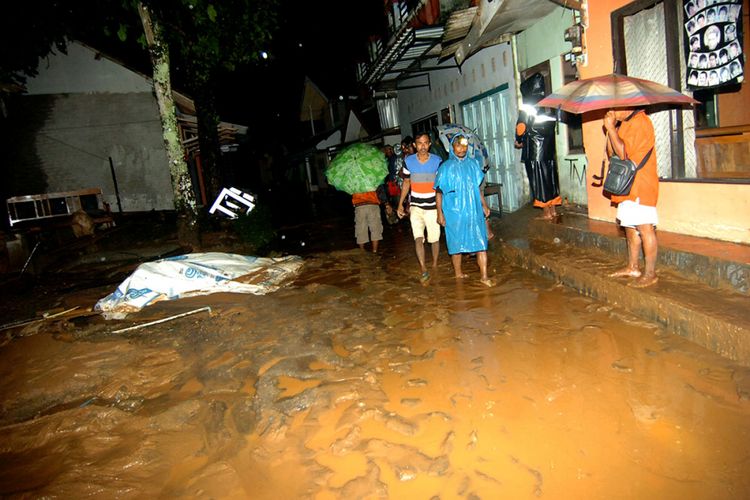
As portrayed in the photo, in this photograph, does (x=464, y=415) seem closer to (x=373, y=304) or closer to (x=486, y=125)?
(x=373, y=304)

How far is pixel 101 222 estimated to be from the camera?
12609 mm

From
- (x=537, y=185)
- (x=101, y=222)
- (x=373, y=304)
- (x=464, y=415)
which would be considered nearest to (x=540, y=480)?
(x=464, y=415)

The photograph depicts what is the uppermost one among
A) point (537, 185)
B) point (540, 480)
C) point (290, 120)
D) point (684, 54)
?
point (290, 120)

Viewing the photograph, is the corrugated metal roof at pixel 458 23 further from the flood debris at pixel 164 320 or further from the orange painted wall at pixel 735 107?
the flood debris at pixel 164 320

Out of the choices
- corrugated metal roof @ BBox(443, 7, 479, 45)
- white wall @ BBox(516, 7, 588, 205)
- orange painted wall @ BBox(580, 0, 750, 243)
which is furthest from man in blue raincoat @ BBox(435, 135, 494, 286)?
corrugated metal roof @ BBox(443, 7, 479, 45)

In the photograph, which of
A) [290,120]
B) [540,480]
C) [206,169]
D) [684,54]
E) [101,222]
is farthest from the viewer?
[290,120]

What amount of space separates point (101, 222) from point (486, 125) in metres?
10.3

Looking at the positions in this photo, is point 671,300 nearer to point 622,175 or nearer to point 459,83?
point 622,175

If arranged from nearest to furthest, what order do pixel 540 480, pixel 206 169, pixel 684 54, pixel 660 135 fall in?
pixel 540 480 < pixel 684 54 < pixel 660 135 < pixel 206 169

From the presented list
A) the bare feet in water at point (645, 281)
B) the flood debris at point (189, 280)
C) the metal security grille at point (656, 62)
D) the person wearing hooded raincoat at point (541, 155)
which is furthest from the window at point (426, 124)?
the bare feet in water at point (645, 281)

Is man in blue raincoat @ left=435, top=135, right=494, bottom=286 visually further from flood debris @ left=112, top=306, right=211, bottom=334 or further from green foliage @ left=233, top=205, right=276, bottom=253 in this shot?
green foliage @ left=233, top=205, right=276, bottom=253

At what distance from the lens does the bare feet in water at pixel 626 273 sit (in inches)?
188

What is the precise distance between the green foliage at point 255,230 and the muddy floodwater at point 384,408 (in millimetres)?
5873

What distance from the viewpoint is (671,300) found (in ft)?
13.5
